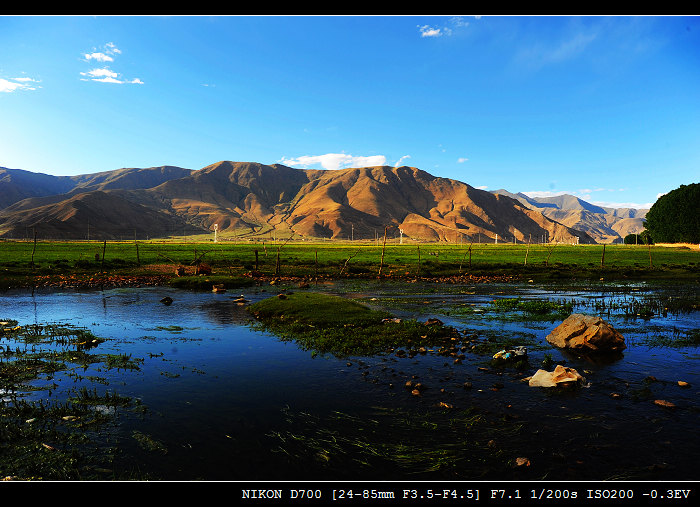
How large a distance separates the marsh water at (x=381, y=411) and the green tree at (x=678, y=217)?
157 m

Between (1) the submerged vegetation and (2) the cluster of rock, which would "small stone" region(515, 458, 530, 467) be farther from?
(2) the cluster of rock

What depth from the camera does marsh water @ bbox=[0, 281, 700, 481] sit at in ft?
27.2

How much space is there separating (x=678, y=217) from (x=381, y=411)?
180 m

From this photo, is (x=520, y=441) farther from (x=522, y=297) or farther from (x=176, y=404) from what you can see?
(x=522, y=297)

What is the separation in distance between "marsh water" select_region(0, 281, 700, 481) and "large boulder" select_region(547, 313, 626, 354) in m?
0.79

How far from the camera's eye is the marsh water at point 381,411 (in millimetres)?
8305

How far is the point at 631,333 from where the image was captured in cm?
2078

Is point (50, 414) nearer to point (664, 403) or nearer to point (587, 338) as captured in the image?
point (664, 403)

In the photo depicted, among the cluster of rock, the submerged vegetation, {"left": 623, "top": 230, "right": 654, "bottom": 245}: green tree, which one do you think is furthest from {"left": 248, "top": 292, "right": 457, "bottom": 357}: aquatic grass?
{"left": 623, "top": 230, "right": 654, "bottom": 245}: green tree

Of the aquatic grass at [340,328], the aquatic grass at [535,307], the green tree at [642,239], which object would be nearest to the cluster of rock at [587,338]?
the aquatic grass at [340,328]

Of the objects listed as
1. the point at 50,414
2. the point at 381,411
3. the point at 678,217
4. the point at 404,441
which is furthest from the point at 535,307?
the point at 678,217

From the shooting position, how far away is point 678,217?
14338 centimetres

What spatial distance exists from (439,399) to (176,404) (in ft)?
25.9

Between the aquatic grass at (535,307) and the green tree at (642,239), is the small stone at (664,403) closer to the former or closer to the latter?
the aquatic grass at (535,307)
